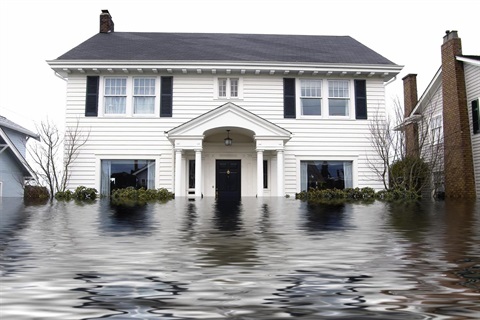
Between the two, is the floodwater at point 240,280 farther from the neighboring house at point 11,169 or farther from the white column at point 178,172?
the neighboring house at point 11,169

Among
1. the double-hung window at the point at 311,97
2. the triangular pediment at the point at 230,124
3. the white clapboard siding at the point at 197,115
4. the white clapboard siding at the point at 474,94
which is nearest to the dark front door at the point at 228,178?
the white clapboard siding at the point at 197,115

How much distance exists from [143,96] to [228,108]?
406cm

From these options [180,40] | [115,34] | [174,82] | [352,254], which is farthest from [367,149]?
[352,254]

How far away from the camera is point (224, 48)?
21578mm

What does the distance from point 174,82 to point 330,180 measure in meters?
8.43

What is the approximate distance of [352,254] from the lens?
6.74ft

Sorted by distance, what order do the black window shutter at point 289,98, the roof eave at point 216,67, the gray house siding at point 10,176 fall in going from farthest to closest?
the gray house siding at point 10,176 < the black window shutter at point 289,98 < the roof eave at point 216,67

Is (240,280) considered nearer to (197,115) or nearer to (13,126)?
(197,115)

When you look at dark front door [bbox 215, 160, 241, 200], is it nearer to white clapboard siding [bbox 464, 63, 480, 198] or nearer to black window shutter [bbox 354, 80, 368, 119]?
black window shutter [bbox 354, 80, 368, 119]

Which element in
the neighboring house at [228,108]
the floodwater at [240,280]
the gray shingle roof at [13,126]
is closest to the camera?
the floodwater at [240,280]

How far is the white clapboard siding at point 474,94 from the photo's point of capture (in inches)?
752

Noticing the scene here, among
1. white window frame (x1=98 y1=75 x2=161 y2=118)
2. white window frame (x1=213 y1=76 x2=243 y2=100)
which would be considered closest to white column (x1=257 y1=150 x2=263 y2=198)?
white window frame (x1=213 y1=76 x2=243 y2=100)

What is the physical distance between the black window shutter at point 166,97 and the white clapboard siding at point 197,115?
22cm

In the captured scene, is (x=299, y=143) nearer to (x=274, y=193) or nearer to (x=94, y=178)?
(x=274, y=193)
